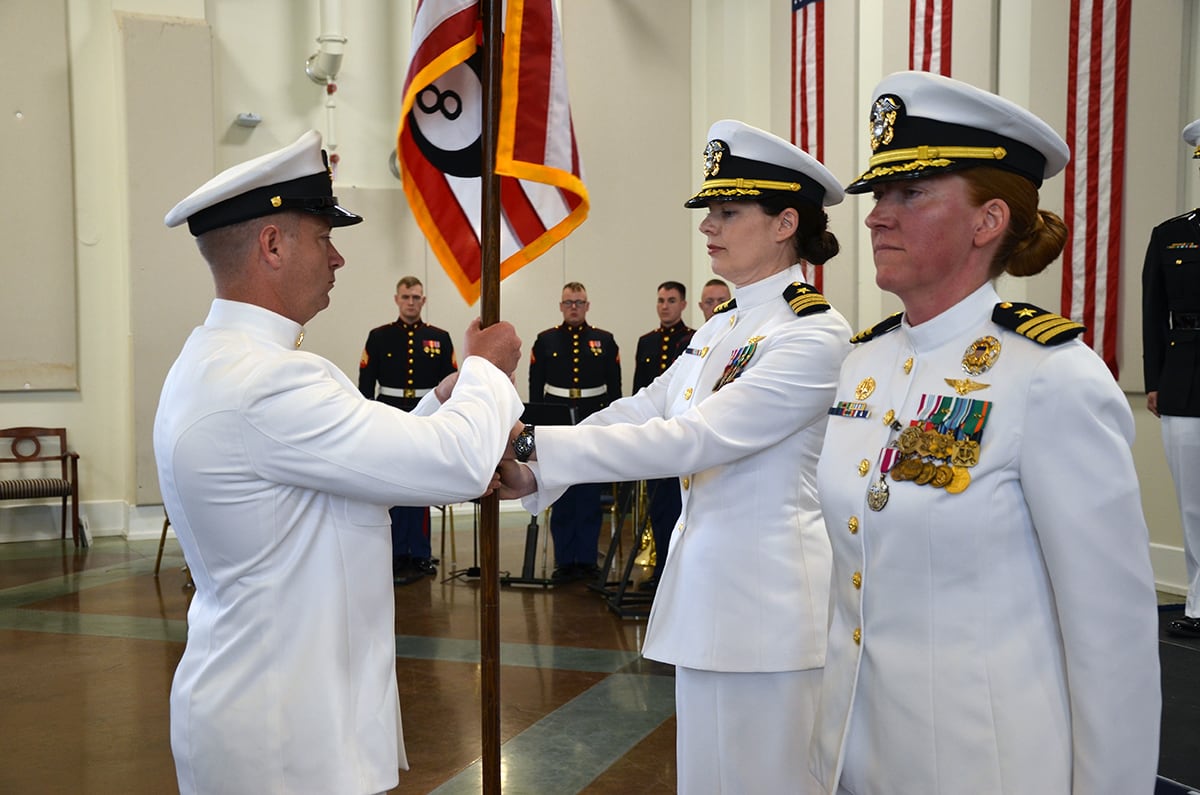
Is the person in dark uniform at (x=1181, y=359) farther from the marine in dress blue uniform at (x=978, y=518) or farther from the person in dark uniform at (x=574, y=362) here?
the person in dark uniform at (x=574, y=362)

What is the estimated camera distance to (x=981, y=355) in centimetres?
155

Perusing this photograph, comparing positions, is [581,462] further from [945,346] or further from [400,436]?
[945,346]

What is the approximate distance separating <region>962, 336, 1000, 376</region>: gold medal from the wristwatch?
87 cm

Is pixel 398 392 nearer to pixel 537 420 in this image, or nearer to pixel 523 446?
pixel 537 420

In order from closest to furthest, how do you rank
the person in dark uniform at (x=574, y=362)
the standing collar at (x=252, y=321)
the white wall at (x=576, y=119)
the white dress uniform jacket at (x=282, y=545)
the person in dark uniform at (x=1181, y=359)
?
the white dress uniform jacket at (x=282, y=545)
the standing collar at (x=252, y=321)
the person in dark uniform at (x=1181, y=359)
the white wall at (x=576, y=119)
the person in dark uniform at (x=574, y=362)

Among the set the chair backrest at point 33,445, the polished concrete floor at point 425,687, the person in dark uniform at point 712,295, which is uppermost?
the person in dark uniform at point 712,295

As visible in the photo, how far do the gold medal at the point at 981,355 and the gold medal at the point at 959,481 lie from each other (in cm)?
16

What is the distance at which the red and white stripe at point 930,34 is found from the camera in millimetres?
7219

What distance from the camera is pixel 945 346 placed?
5.35 ft

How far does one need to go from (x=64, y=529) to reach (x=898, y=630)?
28.0ft

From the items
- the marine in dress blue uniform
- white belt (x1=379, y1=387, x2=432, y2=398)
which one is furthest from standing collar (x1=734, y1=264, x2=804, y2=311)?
white belt (x1=379, y1=387, x2=432, y2=398)

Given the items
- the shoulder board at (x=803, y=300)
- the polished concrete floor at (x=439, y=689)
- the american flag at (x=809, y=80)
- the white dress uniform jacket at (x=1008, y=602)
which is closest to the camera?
the white dress uniform jacket at (x=1008, y=602)

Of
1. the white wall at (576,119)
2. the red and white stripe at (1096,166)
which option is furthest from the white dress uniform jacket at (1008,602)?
the white wall at (576,119)

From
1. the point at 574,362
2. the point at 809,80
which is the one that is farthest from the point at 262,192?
the point at 809,80
